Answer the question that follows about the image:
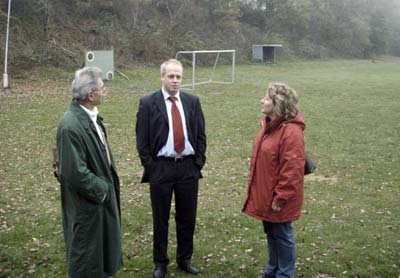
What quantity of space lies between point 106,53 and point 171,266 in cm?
1936

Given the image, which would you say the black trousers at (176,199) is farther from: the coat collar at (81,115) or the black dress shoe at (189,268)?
the coat collar at (81,115)

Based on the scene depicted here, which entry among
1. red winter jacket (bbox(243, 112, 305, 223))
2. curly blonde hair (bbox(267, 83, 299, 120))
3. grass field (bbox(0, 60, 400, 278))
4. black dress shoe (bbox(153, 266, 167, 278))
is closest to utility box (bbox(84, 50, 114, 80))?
grass field (bbox(0, 60, 400, 278))

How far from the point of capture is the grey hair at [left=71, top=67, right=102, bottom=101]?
326 cm

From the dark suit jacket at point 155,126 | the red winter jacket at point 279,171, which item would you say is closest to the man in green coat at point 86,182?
the dark suit jacket at point 155,126

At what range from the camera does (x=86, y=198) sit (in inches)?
130

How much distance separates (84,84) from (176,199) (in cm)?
155

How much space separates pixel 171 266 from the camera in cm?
465

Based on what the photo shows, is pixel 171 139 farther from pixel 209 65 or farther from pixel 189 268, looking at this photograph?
pixel 209 65

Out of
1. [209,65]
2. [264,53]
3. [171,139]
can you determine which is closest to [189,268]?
[171,139]

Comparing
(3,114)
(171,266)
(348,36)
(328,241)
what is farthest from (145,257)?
(348,36)

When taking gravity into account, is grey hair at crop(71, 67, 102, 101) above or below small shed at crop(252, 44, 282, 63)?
below

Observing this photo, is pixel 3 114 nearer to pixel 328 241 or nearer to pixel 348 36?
pixel 328 241

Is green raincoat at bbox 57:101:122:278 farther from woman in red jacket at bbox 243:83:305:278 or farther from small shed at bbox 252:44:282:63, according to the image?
small shed at bbox 252:44:282:63

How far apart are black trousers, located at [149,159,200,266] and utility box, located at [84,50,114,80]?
60.8 feet
